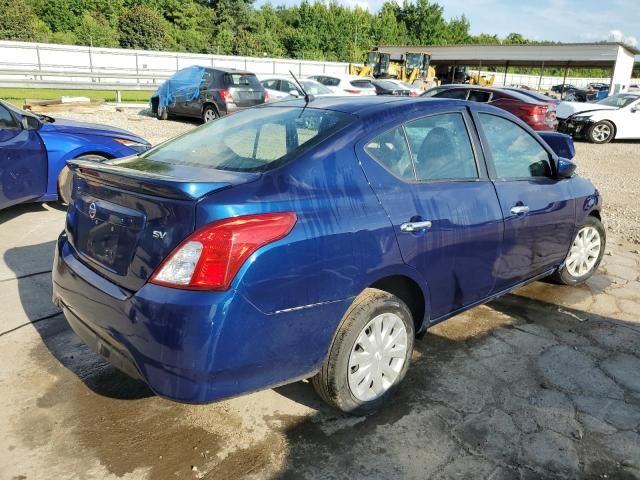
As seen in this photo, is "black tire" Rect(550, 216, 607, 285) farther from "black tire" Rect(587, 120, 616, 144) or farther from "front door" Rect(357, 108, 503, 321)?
Answer: "black tire" Rect(587, 120, 616, 144)

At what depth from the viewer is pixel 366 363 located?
2.73 m

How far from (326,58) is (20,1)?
1569 inches

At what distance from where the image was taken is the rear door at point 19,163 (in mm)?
5297

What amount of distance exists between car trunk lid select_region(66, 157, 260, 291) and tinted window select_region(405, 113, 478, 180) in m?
1.04

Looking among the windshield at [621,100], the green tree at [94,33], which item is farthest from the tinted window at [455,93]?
the green tree at [94,33]

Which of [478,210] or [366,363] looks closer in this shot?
[366,363]

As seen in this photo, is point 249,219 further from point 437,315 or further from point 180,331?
point 437,315

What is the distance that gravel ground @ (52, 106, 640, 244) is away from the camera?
743cm

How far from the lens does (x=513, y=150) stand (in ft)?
12.1

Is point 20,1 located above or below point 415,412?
above

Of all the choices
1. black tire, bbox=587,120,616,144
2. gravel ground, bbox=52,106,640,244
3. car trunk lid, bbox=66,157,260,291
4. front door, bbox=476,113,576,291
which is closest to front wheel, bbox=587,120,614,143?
black tire, bbox=587,120,616,144

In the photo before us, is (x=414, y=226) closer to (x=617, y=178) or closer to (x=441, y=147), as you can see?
(x=441, y=147)

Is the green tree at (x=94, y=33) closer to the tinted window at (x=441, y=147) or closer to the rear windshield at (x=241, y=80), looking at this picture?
the rear windshield at (x=241, y=80)

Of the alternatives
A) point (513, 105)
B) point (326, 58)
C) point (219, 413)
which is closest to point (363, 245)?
point (219, 413)
